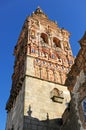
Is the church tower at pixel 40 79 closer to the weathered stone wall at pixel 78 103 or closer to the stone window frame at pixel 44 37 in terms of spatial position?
the stone window frame at pixel 44 37

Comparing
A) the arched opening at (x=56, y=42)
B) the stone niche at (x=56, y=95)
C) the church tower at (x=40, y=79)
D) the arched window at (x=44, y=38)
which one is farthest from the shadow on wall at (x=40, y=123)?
the arched opening at (x=56, y=42)

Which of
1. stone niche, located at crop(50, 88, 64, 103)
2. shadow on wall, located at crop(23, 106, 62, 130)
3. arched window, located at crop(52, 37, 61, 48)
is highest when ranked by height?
arched window, located at crop(52, 37, 61, 48)

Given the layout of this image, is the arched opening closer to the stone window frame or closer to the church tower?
the church tower

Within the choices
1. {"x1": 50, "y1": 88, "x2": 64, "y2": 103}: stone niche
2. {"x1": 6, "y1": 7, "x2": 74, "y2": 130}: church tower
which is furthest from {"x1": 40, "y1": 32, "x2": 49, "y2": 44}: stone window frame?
{"x1": 50, "y1": 88, "x2": 64, "y2": 103}: stone niche

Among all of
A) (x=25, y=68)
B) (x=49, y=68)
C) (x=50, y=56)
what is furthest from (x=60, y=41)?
(x=25, y=68)

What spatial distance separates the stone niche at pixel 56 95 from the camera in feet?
51.1

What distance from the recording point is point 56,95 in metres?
16.0

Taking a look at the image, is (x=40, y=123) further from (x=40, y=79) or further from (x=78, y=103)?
(x=78, y=103)

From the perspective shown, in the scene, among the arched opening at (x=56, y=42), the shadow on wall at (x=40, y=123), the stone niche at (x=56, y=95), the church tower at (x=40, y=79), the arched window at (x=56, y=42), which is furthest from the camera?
the arched opening at (x=56, y=42)

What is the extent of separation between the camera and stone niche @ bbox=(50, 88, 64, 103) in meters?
15.6

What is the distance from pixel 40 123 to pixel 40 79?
368cm

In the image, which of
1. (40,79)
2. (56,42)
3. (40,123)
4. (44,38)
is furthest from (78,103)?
(56,42)

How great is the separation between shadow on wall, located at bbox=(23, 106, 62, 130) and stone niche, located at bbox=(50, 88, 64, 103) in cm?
148

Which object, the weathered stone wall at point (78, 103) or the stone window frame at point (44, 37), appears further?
the stone window frame at point (44, 37)
